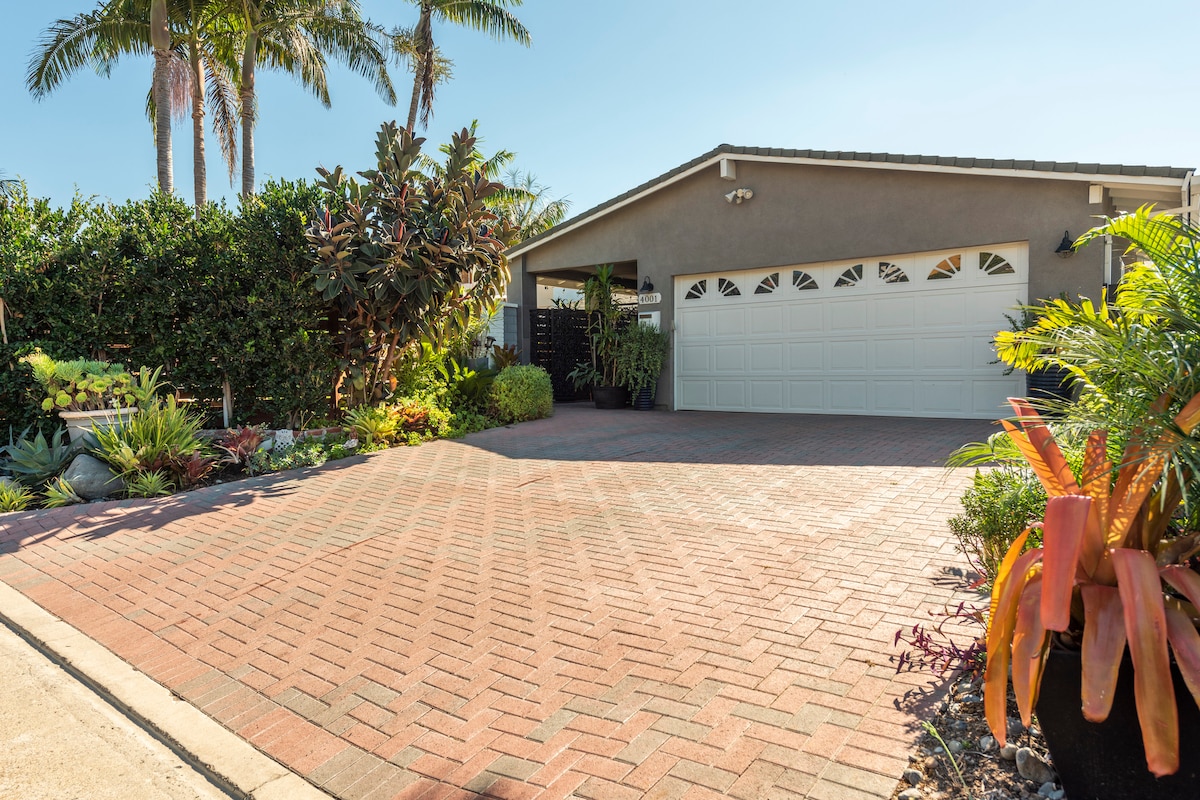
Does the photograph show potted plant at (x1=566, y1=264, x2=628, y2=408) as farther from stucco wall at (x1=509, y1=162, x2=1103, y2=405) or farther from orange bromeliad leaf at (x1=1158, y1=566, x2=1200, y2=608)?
orange bromeliad leaf at (x1=1158, y1=566, x2=1200, y2=608)

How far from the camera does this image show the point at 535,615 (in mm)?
3475

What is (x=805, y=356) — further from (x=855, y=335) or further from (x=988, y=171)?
→ (x=988, y=171)

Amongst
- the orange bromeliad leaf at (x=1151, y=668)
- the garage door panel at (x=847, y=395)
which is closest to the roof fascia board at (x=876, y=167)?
the garage door panel at (x=847, y=395)

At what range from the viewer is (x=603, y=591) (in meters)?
3.75

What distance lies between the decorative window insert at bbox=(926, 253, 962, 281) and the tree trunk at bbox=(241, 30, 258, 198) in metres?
14.5

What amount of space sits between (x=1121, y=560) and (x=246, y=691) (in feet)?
10.4

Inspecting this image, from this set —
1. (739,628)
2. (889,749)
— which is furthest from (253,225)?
(889,749)

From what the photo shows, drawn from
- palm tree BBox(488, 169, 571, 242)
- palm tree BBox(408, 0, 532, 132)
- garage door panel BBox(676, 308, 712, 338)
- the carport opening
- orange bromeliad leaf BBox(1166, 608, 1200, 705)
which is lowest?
orange bromeliad leaf BBox(1166, 608, 1200, 705)

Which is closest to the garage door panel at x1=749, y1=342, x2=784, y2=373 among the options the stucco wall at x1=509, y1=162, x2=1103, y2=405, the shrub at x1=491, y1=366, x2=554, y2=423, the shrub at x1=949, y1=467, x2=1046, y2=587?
the stucco wall at x1=509, y1=162, x2=1103, y2=405

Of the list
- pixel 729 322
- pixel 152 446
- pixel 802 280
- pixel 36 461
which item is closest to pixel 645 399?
pixel 729 322

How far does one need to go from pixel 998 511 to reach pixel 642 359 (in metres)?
9.46

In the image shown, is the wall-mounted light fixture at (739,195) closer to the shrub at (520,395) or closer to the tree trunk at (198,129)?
the shrub at (520,395)

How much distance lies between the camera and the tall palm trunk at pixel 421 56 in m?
17.9

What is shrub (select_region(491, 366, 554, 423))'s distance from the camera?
1070cm
